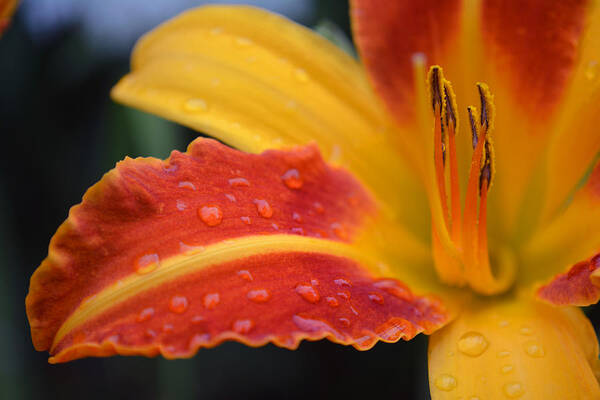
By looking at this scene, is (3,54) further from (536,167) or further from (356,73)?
(536,167)

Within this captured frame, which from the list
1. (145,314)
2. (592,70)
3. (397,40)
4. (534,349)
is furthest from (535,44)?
(145,314)

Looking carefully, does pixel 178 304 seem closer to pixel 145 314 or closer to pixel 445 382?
pixel 145 314

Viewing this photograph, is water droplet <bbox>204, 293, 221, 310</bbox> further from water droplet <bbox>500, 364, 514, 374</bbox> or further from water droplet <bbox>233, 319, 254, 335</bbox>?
water droplet <bbox>500, 364, 514, 374</bbox>

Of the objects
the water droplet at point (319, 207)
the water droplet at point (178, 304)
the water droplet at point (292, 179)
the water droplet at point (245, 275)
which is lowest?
the water droplet at point (178, 304)

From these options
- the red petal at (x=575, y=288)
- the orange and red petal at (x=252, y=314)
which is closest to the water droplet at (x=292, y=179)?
the orange and red petal at (x=252, y=314)

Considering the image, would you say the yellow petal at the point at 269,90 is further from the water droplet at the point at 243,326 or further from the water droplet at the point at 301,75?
the water droplet at the point at 243,326

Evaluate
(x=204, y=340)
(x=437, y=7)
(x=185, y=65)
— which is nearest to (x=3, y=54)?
(x=185, y=65)

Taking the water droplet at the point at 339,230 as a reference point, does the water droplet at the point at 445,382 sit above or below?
below
